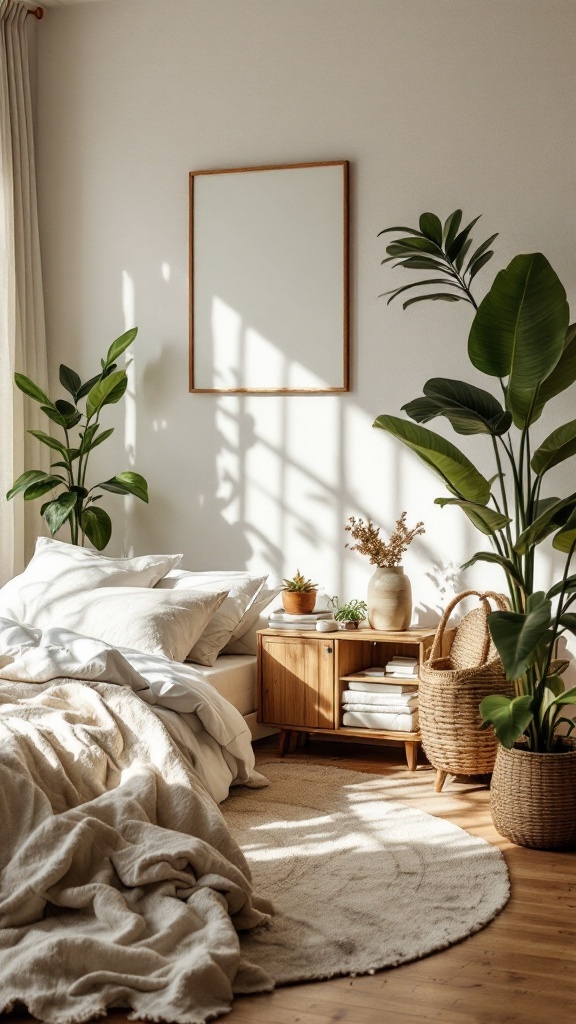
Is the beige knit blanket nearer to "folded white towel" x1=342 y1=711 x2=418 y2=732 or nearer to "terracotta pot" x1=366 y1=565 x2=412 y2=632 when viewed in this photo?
"folded white towel" x1=342 y1=711 x2=418 y2=732

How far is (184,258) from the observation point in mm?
5582

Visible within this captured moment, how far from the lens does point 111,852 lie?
3045mm

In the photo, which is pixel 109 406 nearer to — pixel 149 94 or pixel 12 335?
pixel 12 335

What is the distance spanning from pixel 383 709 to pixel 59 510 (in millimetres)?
1773

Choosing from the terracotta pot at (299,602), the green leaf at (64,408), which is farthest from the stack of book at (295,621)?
the green leaf at (64,408)

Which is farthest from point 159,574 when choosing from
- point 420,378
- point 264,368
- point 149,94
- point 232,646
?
point 149,94

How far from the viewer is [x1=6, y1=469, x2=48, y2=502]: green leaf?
537 cm

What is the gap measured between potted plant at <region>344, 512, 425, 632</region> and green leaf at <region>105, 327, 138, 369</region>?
4.57 ft

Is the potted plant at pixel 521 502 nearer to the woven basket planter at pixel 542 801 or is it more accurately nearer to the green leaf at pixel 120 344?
the woven basket planter at pixel 542 801

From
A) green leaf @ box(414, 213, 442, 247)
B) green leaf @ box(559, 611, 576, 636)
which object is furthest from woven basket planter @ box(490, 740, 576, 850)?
green leaf @ box(414, 213, 442, 247)

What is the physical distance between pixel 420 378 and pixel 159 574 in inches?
57.1

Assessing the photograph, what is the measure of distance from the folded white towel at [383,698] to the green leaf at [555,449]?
1345mm

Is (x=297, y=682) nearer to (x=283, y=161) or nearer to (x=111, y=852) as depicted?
(x=111, y=852)

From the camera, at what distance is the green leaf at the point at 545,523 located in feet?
12.0
